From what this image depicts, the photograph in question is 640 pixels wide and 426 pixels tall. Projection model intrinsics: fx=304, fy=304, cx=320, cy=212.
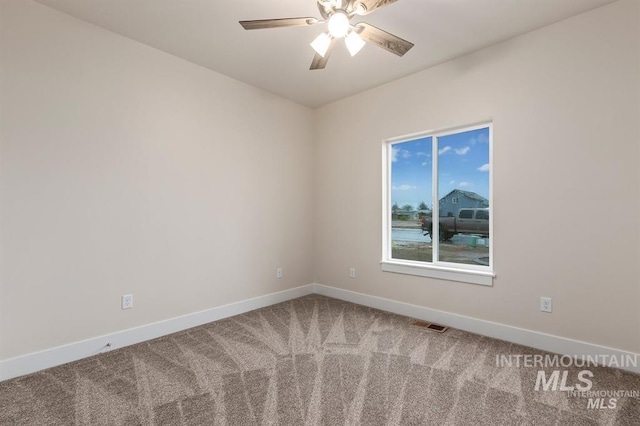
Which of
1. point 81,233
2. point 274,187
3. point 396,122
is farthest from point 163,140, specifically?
point 396,122

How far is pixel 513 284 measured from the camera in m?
2.76

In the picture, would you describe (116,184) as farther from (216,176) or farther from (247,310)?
(247,310)

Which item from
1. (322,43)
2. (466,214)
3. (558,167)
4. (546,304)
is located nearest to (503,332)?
(546,304)

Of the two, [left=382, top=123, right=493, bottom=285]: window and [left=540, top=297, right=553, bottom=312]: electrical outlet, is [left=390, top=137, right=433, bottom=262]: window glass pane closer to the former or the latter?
[left=382, top=123, right=493, bottom=285]: window

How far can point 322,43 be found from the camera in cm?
209

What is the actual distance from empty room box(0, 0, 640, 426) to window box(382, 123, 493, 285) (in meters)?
0.02

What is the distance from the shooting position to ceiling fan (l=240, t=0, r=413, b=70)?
6.18 ft

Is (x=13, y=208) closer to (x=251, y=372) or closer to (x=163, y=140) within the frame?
(x=163, y=140)

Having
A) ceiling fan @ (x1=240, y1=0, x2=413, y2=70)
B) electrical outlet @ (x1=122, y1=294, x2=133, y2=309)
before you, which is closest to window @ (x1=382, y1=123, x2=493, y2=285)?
ceiling fan @ (x1=240, y1=0, x2=413, y2=70)

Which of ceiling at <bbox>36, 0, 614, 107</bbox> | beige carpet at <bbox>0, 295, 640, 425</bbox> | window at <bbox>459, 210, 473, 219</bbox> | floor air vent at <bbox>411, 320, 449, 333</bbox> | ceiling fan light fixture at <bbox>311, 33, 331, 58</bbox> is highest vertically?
ceiling at <bbox>36, 0, 614, 107</bbox>

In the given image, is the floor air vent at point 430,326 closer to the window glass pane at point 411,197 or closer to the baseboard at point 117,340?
the window glass pane at point 411,197

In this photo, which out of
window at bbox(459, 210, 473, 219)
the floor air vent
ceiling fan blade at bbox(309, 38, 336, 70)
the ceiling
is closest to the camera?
ceiling fan blade at bbox(309, 38, 336, 70)

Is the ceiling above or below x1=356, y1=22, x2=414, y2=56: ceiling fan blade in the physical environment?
above

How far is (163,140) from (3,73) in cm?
112
